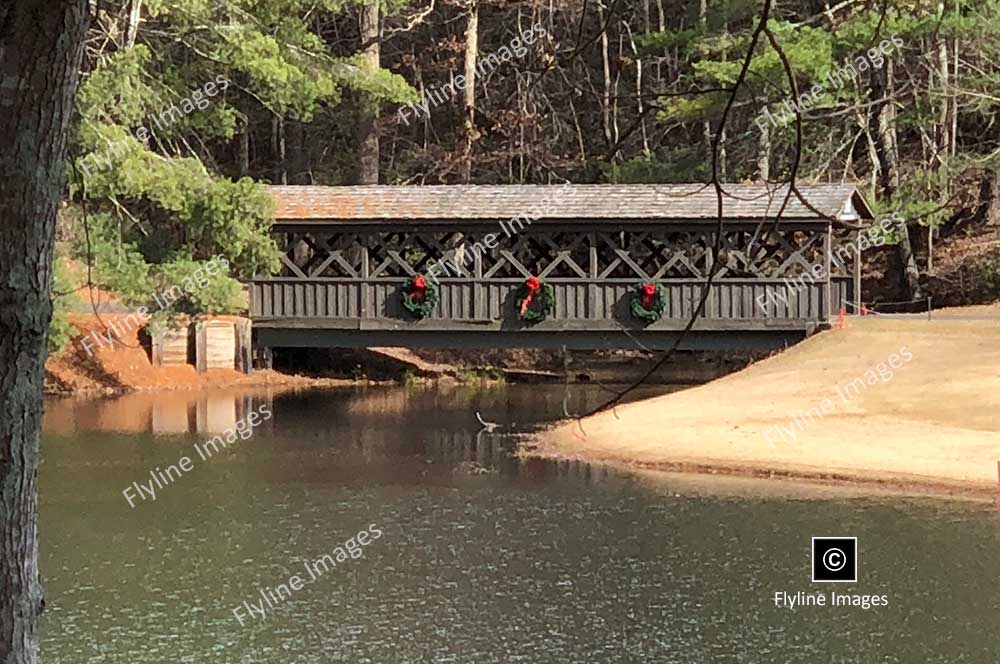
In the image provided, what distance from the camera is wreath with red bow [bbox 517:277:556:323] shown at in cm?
2117

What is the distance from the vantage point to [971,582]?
9.29m

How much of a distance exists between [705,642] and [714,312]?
13227 mm

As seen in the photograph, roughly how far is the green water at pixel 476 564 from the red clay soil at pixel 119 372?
6.06 m

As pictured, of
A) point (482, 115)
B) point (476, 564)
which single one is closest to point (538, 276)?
point (482, 115)

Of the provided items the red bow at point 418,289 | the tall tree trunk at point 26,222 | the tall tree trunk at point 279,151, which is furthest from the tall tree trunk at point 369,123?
the tall tree trunk at point 26,222

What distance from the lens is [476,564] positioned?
1008 cm

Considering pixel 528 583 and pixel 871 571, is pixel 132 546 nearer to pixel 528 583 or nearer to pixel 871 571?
pixel 528 583

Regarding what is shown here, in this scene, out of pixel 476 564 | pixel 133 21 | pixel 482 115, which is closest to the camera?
pixel 476 564

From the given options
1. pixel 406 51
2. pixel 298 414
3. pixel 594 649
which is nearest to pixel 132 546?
pixel 594 649

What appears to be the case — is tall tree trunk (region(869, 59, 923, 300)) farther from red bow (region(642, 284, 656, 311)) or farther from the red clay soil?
the red clay soil

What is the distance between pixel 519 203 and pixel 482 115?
445 inches

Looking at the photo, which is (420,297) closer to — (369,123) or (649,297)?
(649,297)

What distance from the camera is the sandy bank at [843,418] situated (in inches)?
543

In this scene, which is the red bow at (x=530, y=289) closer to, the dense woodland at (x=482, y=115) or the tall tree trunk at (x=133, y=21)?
the dense woodland at (x=482, y=115)
